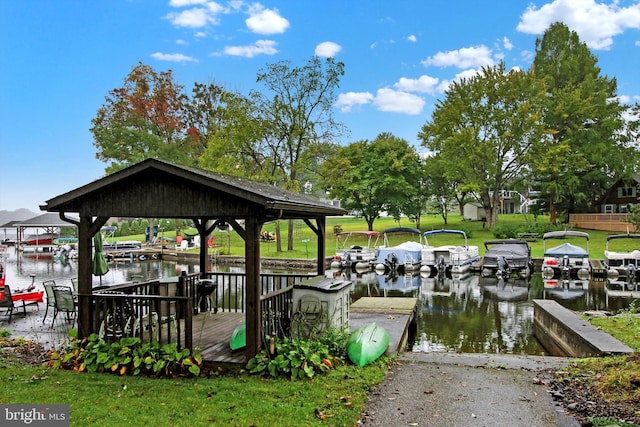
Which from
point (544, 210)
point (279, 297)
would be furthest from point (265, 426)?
point (544, 210)

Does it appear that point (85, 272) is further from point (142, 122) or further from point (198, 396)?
point (142, 122)

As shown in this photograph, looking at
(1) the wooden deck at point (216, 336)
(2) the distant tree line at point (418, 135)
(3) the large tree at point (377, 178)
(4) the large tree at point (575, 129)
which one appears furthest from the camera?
(4) the large tree at point (575, 129)

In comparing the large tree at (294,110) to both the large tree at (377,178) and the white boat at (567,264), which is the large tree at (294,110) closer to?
the large tree at (377,178)

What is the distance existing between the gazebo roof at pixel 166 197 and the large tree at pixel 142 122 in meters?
33.1

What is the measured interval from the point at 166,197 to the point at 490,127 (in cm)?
3420

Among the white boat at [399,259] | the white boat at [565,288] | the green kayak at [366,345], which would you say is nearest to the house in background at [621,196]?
the white boat at [565,288]

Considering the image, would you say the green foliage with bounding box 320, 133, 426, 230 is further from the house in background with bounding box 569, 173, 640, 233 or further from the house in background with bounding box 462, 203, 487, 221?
the house in background with bounding box 462, 203, 487, 221

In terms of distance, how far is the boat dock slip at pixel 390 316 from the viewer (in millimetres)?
8336

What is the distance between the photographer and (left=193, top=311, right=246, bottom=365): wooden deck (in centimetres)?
618

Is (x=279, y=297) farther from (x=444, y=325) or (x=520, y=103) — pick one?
(x=520, y=103)

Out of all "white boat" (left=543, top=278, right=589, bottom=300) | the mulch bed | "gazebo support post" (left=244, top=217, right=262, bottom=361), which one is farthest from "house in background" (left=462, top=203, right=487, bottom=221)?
"gazebo support post" (left=244, top=217, right=262, bottom=361)

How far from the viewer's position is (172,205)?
6371 mm

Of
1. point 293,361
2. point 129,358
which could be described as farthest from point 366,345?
point 129,358

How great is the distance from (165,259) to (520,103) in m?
28.6
